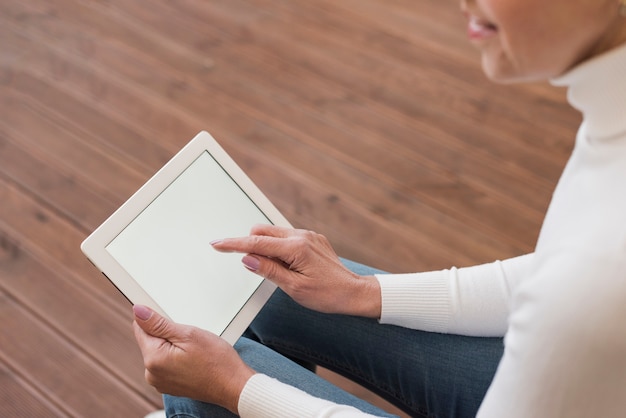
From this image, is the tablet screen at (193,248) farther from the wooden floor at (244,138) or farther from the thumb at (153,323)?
the wooden floor at (244,138)

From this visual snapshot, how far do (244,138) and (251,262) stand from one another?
0.90 meters

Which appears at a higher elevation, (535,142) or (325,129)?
(325,129)

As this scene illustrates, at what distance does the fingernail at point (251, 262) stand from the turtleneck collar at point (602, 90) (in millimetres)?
421

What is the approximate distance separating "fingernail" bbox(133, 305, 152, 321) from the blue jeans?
0.13 m

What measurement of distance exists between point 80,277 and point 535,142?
1.25 m

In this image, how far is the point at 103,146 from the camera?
159 cm

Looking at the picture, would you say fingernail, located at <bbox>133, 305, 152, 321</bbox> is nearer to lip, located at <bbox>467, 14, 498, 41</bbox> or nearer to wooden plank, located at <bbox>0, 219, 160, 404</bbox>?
lip, located at <bbox>467, 14, 498, 41</bbox>

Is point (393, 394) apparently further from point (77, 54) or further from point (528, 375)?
point (77, 54)

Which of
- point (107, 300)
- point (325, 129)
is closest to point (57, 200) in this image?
point (107, 300)

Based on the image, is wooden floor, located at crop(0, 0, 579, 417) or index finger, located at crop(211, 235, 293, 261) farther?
wooden floor, located at crop(0, 0, 579, 417)

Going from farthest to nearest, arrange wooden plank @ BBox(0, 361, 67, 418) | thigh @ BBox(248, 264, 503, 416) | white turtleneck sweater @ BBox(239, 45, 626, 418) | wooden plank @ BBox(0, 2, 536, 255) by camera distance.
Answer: wooden plank @ BBox(0, 2, 536, 255), wooden plank @ BBox(0, 361, 67, 418), thigh @ BBox(248, 264, 503, 416), white turtleneck sweater @ BBox(239, 45, 626, 418)

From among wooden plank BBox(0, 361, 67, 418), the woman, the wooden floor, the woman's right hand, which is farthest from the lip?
wooden plank BBox(0, 361, 67, 418)

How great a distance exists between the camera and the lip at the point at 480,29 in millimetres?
512

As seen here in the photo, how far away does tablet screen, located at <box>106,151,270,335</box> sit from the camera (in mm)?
760
